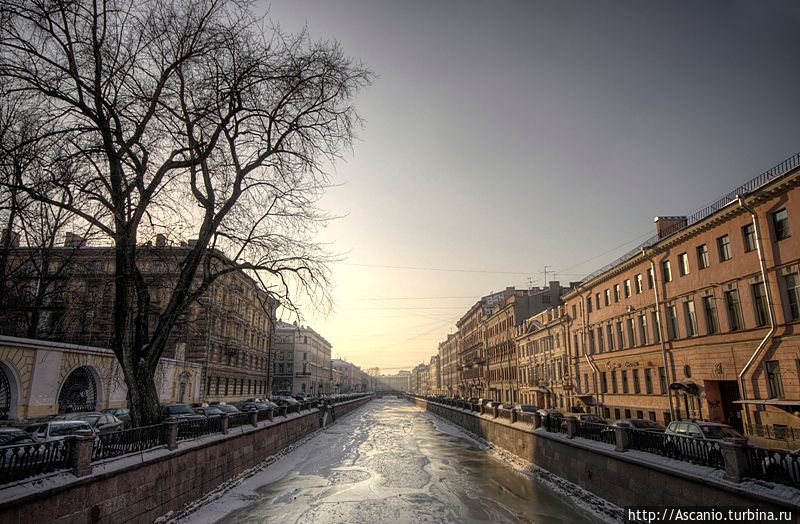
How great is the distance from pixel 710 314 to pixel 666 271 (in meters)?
4.78

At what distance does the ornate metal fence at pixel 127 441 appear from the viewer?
1070 cm

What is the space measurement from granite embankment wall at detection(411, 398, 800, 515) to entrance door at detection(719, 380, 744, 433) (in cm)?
979

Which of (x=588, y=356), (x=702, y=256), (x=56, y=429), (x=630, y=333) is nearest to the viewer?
(x=56, y=429)

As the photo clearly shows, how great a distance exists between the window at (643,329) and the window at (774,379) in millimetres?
10263

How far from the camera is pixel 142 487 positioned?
11.3m

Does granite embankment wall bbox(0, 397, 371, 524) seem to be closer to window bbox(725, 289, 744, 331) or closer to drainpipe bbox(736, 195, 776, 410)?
drainpipe bbox(736, 195, 776, 410)

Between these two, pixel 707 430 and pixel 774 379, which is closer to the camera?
pixel 707 430

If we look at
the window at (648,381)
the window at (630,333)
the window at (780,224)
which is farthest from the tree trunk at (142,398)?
the window at (630,333)

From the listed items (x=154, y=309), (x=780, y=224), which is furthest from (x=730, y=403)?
(x=154, y=309)

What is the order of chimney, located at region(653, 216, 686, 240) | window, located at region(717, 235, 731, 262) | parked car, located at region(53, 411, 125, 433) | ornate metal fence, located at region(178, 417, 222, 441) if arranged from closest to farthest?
ornate metal fence, located at region(178, 417, 222, 441), parked car, located at region(53, 411, 125, 433), window, located at region(717, 235, 731, 262), chimney, located at region(653, 216, 686, 240)

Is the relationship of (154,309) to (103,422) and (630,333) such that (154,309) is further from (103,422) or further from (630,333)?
(630,333)

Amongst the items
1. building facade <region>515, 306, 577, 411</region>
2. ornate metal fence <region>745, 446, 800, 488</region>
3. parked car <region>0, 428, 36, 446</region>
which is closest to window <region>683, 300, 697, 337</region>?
building facade <region>515, 306, 577, 411</region>

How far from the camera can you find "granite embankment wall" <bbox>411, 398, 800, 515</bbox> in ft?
30.5

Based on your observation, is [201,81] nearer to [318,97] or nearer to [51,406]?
[318,97]
